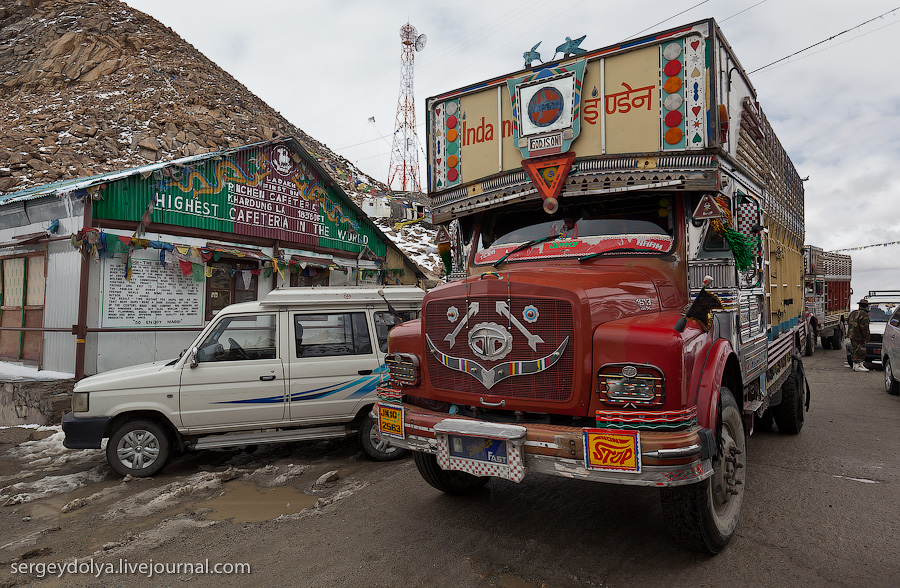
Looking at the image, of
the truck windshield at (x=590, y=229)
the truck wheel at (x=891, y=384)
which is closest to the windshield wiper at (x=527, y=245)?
the truck windshield at (x=590, y=229)

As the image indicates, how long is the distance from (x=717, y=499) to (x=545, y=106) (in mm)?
3190

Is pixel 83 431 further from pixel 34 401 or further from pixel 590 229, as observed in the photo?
pixel 590 229

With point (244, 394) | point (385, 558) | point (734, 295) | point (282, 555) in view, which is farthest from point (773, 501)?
point (244, 394)

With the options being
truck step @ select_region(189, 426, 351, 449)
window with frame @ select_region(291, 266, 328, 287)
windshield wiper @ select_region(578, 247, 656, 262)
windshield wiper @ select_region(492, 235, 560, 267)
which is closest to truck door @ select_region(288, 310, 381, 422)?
truck step @ select_region(189, 426, 351, 449)

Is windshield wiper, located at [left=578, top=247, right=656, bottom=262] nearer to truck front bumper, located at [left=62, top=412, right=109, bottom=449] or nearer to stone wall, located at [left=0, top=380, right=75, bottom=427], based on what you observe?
truck front bumper, located at [left=62, top=412, right=109, bottom=449]

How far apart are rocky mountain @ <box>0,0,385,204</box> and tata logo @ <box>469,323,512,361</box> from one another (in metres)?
21.1

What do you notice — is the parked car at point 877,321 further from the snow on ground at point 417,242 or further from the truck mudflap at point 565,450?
the snow on ground at point 417,242

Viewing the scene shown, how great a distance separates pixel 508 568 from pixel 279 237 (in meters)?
11.0

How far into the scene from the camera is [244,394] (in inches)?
234

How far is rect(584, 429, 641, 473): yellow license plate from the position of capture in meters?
2.73

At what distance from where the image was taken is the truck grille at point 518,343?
3.09 metres

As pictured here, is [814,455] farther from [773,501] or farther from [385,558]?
[385,558]

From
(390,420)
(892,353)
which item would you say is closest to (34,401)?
(390,420)

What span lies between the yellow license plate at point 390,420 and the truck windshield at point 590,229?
5.31 ft
